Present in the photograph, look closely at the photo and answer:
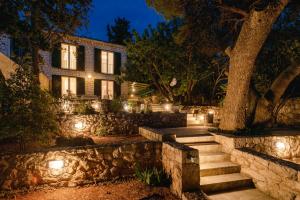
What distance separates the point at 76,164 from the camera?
5.52 m

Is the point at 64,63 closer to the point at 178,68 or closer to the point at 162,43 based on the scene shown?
the point at 162,43

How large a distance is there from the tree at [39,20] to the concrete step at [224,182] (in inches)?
275

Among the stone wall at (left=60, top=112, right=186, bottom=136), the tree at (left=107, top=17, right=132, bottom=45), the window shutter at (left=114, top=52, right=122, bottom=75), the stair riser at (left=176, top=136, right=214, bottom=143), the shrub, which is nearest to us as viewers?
the stair riser at (left=176, top=136, right=214, bottom=143)

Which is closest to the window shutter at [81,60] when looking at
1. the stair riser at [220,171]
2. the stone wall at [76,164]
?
the stone wall at [76,164]

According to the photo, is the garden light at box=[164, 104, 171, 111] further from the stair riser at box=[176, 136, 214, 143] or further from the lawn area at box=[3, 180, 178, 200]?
the lawn area at box=[3, 180, 178, 200]

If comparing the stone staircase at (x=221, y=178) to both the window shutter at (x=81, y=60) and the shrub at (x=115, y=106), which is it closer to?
the shrub at (x=115, y=106)

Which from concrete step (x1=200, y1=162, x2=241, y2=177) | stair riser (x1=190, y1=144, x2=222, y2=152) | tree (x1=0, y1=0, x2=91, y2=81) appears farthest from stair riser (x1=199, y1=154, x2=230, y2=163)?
tree (x1=0, y1=0, x2=91, y2=81)

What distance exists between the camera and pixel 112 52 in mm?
19531

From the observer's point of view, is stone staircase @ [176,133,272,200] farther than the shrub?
No

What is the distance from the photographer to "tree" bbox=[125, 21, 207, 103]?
49.0 feet

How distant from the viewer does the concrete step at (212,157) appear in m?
6.19

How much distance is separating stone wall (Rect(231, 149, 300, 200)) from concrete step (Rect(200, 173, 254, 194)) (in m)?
0.23

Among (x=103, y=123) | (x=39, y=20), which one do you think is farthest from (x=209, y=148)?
(x=39, y=20)

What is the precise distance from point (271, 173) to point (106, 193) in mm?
3946
